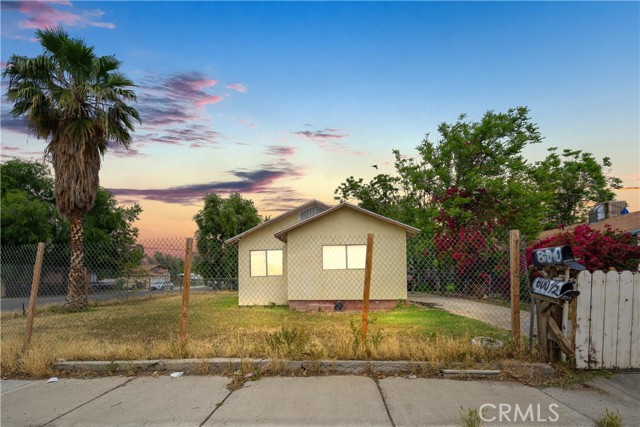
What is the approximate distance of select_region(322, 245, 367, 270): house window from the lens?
591 inches

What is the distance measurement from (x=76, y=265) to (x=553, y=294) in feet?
54.7

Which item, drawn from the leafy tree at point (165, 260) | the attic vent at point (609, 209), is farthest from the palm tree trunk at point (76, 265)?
the attic vent at point (609, 209)

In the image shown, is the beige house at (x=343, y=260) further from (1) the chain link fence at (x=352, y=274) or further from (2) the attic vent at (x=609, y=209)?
(2) the attic vent at (x=609, y=209)

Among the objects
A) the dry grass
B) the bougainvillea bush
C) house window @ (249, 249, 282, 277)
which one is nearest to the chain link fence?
house window @ (249, 249, 282, 277)

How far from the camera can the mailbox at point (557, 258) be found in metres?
5.18

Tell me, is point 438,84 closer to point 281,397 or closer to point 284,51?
point 284,51

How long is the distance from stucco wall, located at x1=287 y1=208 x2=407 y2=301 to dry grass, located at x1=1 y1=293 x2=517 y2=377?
3.29ft

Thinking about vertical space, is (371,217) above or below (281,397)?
above

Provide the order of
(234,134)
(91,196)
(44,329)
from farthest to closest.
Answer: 1. (91,196)
2. (234,134)
3. (44,329)

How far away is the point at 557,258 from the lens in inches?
209

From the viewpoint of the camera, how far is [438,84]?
13602 millimetres

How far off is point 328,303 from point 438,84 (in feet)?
28.2

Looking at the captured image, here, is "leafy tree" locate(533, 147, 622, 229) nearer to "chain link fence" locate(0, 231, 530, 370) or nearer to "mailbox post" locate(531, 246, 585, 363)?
"chain link fence" locate(0, 231, 530, 370)

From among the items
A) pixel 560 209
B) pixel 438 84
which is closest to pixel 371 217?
pixel 438 84
